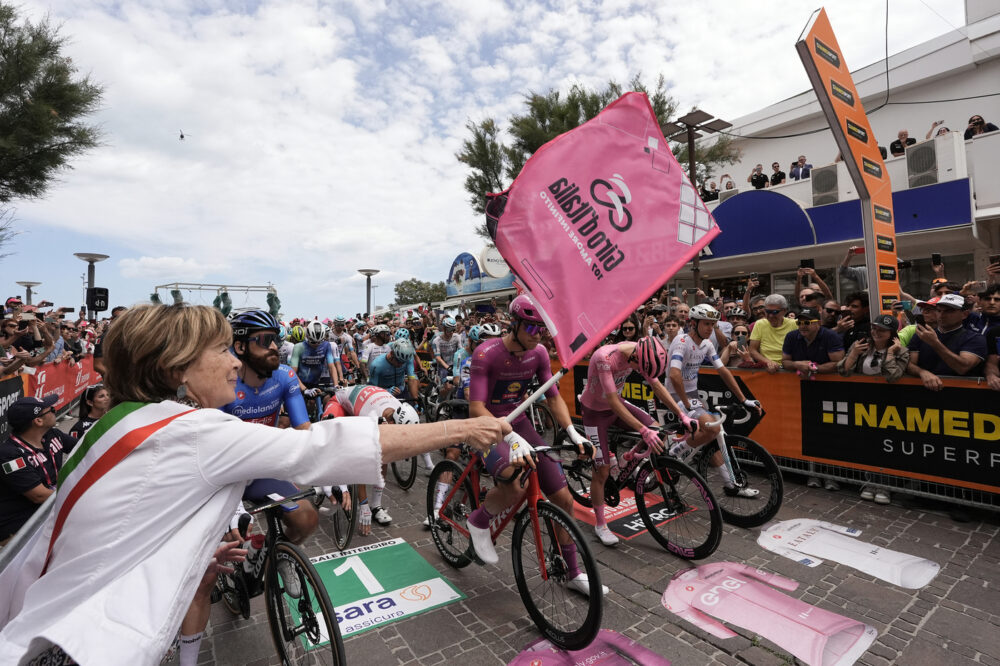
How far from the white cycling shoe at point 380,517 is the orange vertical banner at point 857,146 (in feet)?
21.9

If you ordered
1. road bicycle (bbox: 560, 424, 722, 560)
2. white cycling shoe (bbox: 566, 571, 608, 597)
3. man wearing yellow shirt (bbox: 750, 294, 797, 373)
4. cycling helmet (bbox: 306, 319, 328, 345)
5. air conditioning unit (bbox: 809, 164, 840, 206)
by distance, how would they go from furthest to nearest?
air conditioning unit (bbox: 809, 164, 840, 206)
cycling helmet (bbox: 306, 319, 328, 345)
man wearing yellow shirt (bbox: 750, 294, 797, 373)
road bicycle (bbox: 560, 424, 722, 560)
white cycling shoe (bbox: 566, 571, 608, 597)

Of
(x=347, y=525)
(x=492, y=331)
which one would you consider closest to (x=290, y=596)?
(x=347, y=525)

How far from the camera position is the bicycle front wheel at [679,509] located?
4.37 m

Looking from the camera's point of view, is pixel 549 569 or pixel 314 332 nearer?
pixel 549 569

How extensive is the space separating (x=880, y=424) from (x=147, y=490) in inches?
271

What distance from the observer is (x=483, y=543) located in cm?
396

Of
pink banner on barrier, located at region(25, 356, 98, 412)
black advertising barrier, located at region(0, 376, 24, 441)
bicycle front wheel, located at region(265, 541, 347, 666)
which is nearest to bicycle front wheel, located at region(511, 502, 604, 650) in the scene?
bicycle front wheel, located at region(265, 541, 347, 666)

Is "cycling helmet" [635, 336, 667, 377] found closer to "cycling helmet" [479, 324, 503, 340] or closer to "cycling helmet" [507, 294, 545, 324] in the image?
"cycling helmet" [507, 294, 545, 324]

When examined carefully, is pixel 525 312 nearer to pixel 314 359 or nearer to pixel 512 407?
pixel 512 407

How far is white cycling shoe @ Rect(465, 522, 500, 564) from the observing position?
12.9ft

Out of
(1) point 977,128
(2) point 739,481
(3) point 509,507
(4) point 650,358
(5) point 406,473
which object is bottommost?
(5) point 406,473

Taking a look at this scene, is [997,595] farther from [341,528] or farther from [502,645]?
[341,528]

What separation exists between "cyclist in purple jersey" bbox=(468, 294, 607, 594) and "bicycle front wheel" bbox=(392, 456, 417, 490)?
112 inches

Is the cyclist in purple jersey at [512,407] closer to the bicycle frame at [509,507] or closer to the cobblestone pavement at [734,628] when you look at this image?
the bicycle frame at [509,507]
